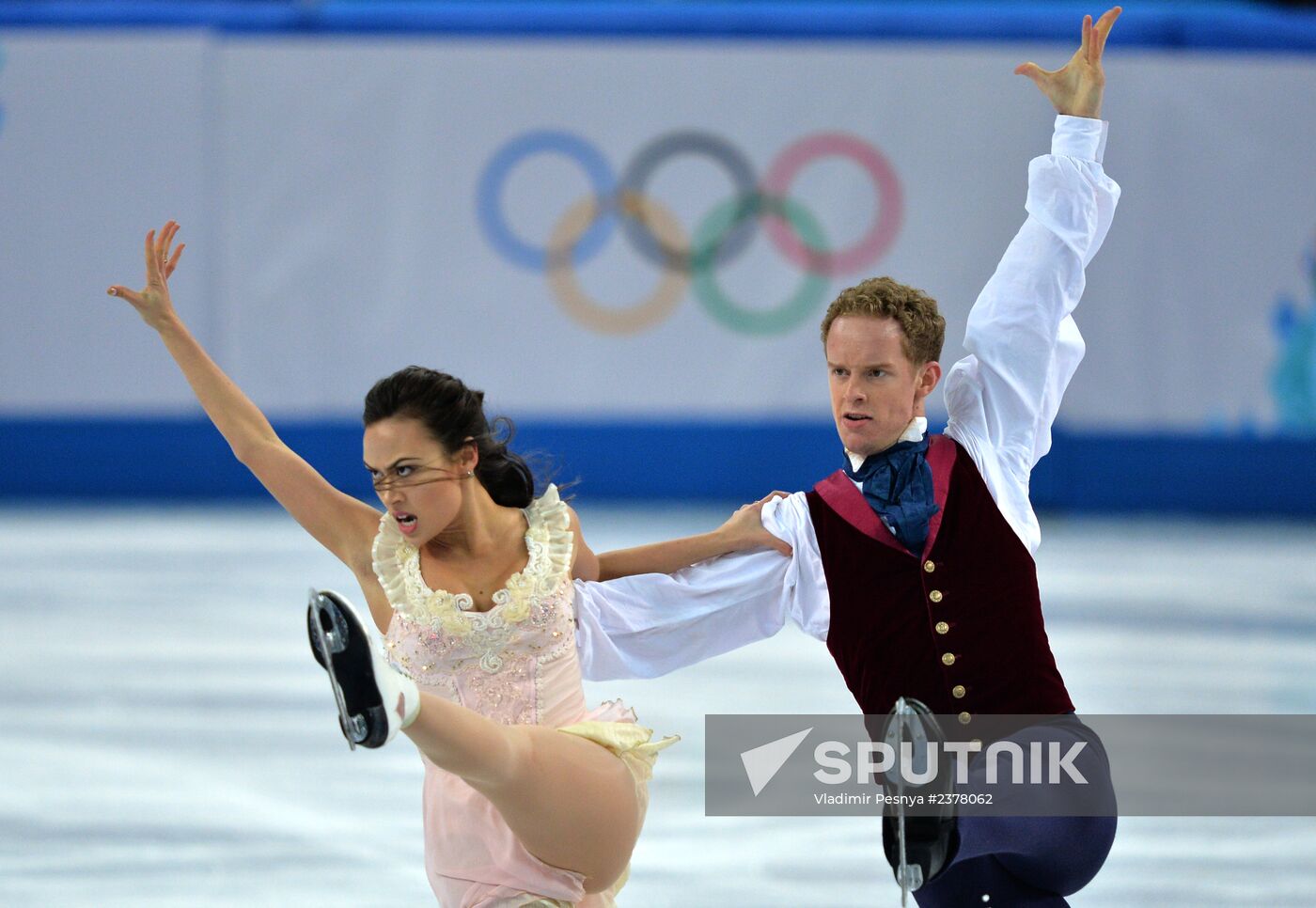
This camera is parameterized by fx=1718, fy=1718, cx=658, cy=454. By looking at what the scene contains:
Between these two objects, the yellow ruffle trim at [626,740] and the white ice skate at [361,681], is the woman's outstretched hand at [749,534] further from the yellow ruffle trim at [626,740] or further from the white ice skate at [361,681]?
the white ice skate at [361,681]

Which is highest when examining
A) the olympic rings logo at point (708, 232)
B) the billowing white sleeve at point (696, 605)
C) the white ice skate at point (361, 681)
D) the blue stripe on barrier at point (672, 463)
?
the olympic rings logo at point (708, 232)

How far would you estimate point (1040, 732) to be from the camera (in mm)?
2438

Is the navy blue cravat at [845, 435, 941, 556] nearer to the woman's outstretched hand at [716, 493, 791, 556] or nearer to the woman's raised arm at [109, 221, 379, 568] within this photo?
the woman's outstretched hand at [716, 493, 791, 556]

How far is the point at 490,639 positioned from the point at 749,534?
17.4 inches

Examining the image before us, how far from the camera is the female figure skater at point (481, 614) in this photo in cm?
246

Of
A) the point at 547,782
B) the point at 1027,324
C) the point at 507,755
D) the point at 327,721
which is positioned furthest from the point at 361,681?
the point at 327,721

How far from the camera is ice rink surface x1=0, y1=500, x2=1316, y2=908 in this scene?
11.6 feet

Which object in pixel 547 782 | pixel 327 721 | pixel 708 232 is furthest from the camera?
pixel 708 232

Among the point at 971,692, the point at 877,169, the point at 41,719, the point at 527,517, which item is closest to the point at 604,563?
the point at 527,517

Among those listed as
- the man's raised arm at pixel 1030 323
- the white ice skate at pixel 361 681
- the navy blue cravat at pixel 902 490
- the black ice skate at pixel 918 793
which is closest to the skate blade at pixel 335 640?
the white ice skate at pixel 361 681

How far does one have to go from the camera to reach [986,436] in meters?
2.61

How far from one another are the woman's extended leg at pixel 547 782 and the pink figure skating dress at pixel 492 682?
4 centimetres

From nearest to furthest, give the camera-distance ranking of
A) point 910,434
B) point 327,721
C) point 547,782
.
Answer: point 547,782 < point 910,434 < point 327,721

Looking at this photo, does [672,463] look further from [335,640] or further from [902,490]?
[335,640]
